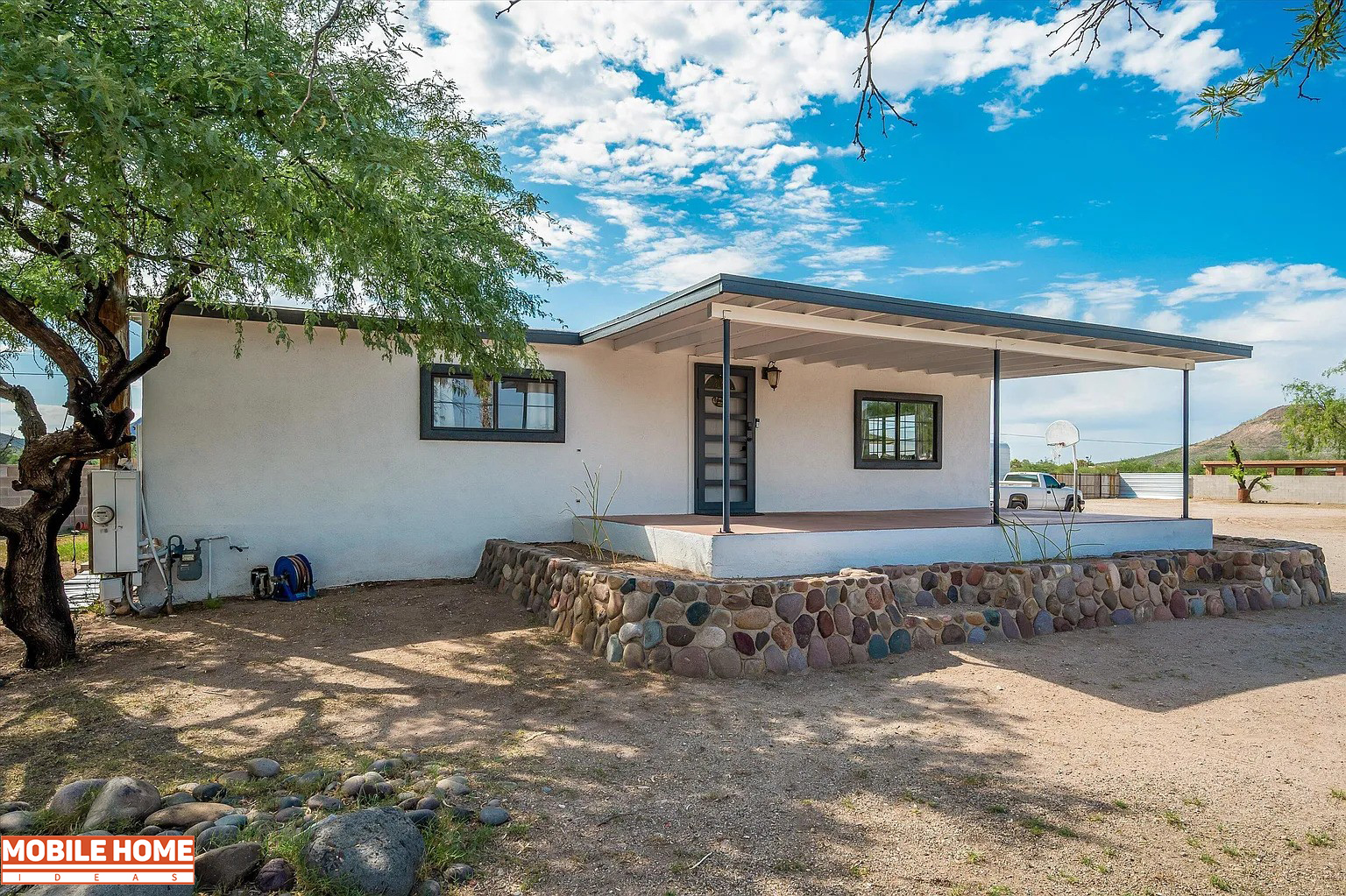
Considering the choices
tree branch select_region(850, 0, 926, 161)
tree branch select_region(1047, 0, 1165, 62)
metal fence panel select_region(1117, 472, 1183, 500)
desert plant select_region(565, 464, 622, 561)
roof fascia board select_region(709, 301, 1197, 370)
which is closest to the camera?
tree branch select_region(850, 0, 926, 161)

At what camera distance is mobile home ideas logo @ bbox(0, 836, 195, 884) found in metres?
2.26

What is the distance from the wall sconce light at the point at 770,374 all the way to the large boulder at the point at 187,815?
747 centimetres

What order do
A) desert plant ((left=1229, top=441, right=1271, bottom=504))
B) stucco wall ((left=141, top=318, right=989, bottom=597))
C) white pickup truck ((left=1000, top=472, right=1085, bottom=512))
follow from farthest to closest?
desert plant ((left=1229, top=441, right=1271, bottom=504)) < white pickup truck ((left=1000, top=472, right=1085, bottom=512)) < stucco wall ((left=141, top=318, right=989, bottom=597))

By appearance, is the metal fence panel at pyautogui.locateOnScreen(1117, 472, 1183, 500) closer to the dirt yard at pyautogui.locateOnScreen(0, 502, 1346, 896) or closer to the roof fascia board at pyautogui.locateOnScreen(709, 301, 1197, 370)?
the roof fascia board at pyautogui.locateOnScreen(709, 301, 1197, 370)

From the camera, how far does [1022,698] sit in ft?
15.1

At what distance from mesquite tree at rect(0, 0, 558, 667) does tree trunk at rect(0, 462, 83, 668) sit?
1 centimetres

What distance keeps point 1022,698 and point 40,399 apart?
14.0 metres

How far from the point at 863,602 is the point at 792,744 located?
2.06 meters

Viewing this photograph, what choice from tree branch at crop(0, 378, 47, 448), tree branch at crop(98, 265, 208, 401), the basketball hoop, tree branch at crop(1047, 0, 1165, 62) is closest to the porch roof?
tree branch at crop(1047, 0, 1165, 62)

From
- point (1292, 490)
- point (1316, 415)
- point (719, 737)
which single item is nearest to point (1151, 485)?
point (1292, 490)

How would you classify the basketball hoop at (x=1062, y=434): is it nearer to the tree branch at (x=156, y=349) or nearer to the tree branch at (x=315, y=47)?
the tree branch at (x=156, y=349)

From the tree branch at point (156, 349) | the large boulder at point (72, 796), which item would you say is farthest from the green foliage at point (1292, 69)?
the tree branch at point (156, 349)

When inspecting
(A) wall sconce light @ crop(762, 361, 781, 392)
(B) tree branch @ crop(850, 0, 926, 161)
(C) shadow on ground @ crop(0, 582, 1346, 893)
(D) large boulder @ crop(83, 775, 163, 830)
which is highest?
(B) tree branch @ crop(850, 0, 926, 161)

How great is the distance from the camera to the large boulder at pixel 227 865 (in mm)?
2289
